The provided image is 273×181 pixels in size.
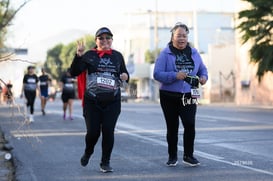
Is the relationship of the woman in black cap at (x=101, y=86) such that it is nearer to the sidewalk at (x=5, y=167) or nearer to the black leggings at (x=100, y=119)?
the black leggings at (x=100, y=119)

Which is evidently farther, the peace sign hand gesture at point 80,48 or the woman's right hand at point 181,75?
the woman's right hand at point 181,75

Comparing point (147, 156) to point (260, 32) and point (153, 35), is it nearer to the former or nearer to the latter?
point (260, 32)

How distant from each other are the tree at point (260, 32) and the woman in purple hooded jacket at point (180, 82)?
23.6 m

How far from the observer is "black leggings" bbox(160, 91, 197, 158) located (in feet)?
28.4

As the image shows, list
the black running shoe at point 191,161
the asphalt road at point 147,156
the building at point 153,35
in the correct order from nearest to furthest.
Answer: the asphalt road at point 147,156 < the black running shoe at point 191,161 < the building at point 153,35

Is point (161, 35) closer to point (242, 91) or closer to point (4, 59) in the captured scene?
point (242, 91)

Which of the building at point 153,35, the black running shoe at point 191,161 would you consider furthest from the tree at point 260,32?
the building at point 153,35

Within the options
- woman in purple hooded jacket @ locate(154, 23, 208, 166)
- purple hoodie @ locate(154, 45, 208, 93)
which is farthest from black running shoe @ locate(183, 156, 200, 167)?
purple hoodie @ locate(154, 45, 208, 93)

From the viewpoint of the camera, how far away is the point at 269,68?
31.8 metres

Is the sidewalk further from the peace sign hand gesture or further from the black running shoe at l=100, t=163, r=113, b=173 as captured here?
the peace sign hand gesture

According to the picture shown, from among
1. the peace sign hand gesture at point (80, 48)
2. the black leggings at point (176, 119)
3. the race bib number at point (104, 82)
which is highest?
the peace sign hand gesture at point (80, 48)

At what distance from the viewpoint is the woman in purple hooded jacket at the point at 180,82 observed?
28.3 ft

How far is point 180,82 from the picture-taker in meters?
8.68

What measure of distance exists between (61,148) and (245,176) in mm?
4715
